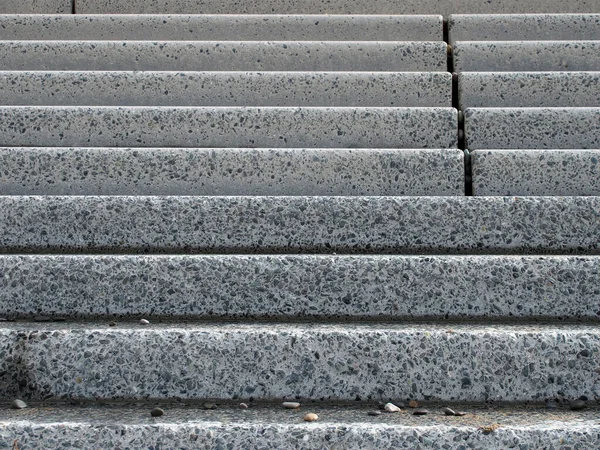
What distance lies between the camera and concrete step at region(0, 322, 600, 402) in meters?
1.94

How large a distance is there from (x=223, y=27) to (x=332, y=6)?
64cm

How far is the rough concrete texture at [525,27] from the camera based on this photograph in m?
3.41

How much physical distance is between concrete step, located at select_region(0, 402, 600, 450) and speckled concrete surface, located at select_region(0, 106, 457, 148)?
4.31 ft

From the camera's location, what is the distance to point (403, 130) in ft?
9.28

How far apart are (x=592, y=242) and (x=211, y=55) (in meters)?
1.89

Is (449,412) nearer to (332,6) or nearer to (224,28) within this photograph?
(224,28)

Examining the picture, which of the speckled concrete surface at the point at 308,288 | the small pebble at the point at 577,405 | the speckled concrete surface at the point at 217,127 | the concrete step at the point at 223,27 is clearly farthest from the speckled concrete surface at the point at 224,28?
the small pebble at the point at 577,405

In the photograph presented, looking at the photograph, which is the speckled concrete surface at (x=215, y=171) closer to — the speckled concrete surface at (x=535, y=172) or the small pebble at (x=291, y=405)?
the speckled concrete surface at (x=535, y=172)

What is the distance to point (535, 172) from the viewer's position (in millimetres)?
2564

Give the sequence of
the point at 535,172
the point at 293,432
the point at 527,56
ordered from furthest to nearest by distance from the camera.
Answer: the point at 527,56 < the point at 535,172 < the point at 293,432

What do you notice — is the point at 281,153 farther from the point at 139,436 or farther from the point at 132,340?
the point at 139,436

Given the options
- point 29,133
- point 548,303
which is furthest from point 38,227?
point 548,303

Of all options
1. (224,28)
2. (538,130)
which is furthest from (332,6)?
(538,130)

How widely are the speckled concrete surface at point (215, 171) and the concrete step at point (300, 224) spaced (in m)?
0.19
